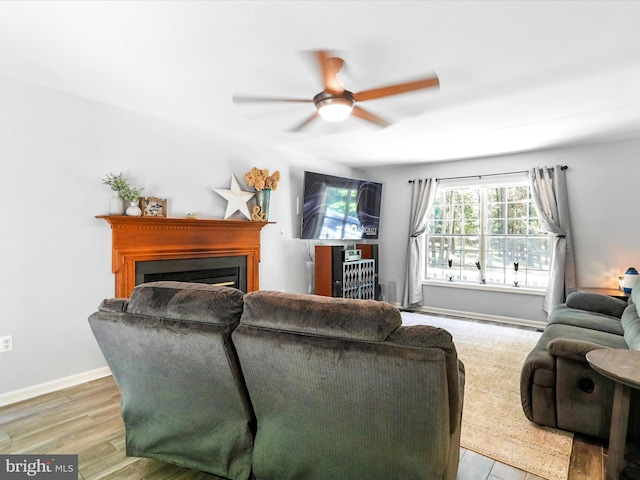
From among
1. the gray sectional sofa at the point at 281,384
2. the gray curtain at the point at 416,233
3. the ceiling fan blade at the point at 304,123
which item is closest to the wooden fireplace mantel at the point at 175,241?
the ceiling fan blade at the point at 304,123

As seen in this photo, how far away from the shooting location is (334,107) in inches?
88.7

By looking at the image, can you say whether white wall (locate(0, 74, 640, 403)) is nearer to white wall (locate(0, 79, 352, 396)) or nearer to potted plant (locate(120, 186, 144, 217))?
white wall (locate(0, 79, 352, 396))

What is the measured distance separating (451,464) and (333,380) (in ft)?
2.15

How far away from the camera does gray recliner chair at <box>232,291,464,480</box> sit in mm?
1235

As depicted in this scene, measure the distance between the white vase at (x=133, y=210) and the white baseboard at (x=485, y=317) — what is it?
431 cm

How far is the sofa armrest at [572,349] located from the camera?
2.03 metres

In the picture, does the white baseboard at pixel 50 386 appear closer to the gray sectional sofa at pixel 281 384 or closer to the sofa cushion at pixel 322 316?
the gray sectional sofa at pixel 281 384

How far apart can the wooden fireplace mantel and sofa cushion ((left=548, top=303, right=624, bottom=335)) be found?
10.5 feet

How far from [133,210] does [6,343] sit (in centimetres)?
133

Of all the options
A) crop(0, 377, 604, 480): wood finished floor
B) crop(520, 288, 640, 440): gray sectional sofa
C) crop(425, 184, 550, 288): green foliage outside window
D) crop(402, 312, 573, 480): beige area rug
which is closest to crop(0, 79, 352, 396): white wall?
crop(0, 377, 604, 480): wood finished floor

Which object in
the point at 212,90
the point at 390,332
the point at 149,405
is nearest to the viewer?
the point at 390,332

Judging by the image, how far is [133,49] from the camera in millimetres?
2193

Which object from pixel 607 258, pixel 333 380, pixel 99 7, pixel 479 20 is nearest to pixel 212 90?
pixel 99 7

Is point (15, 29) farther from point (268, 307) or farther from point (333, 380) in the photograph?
point (333, 380)
